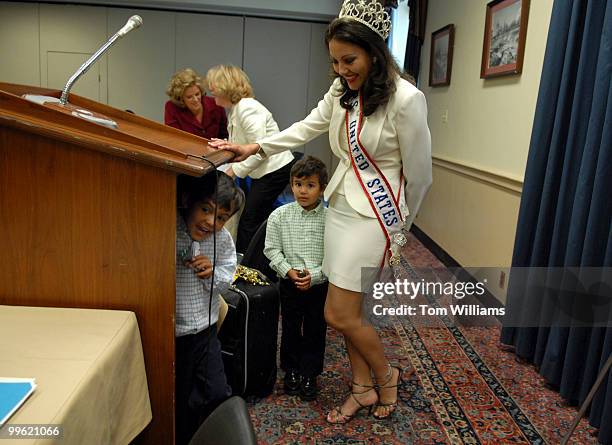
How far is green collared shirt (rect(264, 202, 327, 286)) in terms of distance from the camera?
206 centimetres

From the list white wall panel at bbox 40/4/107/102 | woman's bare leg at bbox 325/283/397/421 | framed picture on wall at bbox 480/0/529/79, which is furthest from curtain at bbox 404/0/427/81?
woman's bare leg at bbox 325/283/397/421

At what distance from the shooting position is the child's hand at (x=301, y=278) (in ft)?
6.55

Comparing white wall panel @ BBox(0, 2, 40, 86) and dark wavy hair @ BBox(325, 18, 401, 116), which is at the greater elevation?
white wall panel @ BBox(0, 2, 40, 86)

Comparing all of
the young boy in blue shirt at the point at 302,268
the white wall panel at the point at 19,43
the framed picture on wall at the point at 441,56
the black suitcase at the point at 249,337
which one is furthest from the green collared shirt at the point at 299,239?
the white wall panel at the point at 19,43

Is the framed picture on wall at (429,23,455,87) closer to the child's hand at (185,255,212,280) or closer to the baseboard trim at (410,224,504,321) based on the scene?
the baseboard trim at (410,224,504,321)

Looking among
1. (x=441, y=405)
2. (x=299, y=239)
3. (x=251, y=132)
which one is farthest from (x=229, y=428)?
(x=251, y=132)

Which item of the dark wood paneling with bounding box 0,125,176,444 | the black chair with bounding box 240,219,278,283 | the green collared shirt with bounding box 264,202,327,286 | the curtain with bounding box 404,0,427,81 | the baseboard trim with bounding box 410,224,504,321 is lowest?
the baseboard trim with bounding box 410,224,504,321

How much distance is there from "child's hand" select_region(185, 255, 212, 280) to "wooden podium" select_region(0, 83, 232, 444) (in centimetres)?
23

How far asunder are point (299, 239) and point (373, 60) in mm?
739

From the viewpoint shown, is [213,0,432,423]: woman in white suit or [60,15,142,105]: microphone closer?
[60,15,142,105]: microphone

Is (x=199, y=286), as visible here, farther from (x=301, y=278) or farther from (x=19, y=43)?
(x=19, y=43)

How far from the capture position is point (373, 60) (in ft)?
5.43

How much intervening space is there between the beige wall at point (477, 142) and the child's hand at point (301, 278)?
1361 mm

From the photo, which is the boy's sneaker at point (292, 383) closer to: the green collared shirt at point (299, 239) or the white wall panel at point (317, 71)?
the green collared shirt at point (299, 239)
